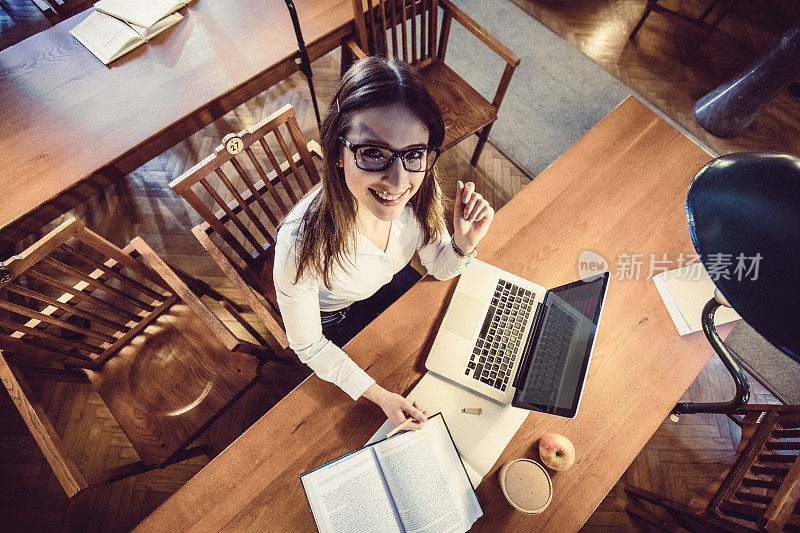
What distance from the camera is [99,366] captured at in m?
1.46

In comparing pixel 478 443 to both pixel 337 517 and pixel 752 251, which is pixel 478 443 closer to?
pixel 337 517

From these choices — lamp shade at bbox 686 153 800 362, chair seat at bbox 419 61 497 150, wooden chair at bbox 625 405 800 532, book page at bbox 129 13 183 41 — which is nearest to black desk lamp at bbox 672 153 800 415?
lamp shade at bbox 686 153 800 362

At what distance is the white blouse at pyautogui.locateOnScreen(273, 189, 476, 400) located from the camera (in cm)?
108

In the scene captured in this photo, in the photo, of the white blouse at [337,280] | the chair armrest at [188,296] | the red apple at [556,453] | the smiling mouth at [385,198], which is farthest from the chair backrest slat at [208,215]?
the red apple at [556,453]

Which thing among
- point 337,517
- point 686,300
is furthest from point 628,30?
point 337,517

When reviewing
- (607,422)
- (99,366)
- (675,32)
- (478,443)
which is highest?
(99,366)

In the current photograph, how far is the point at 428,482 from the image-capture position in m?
1.00

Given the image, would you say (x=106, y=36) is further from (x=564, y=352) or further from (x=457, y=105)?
(x=564, y=352)

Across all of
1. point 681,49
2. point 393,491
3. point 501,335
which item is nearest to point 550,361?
point 501,335

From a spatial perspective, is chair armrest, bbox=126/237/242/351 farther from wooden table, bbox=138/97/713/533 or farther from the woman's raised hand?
the woman's raised hand

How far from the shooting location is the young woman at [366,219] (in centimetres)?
88

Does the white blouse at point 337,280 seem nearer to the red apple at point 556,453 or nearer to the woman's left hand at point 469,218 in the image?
the woman's left hand at point 469,218

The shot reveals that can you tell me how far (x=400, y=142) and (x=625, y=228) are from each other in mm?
967

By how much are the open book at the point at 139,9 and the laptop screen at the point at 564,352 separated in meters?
2.06
